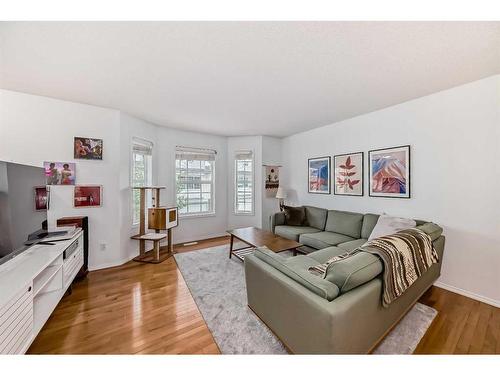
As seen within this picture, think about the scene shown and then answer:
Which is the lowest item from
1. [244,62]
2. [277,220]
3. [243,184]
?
[277,220]

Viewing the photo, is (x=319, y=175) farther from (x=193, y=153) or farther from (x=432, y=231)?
(x=193, y=153)

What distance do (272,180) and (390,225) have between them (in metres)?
2.59

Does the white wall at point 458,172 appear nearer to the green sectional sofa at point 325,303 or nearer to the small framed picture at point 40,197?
the green sectional sofa at point 325,303

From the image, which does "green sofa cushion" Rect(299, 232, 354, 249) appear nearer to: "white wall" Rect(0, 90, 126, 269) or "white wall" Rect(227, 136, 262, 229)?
"white wall" Rect(227, 136, 262, 229)

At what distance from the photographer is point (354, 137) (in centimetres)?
336

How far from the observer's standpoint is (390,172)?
9.48 feet

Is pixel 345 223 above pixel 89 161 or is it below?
below

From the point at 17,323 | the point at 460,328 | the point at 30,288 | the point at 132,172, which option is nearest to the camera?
the point at 17,323

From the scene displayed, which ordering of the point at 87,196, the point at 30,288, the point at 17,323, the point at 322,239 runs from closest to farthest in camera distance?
the point at 17,323 → the point at 30,288 → the point at 87,196 → the point at 322,239

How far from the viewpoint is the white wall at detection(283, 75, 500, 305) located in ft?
6.80

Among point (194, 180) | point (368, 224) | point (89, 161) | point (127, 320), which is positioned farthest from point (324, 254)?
point (89, 161)

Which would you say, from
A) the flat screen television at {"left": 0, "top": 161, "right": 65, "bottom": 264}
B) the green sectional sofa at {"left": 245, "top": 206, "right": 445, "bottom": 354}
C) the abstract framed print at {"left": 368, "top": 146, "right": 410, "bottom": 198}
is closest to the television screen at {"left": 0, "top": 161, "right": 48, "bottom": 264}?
the flat screen television at {"left": 0, "top": 161, "right": 65, "bottom": 264}
